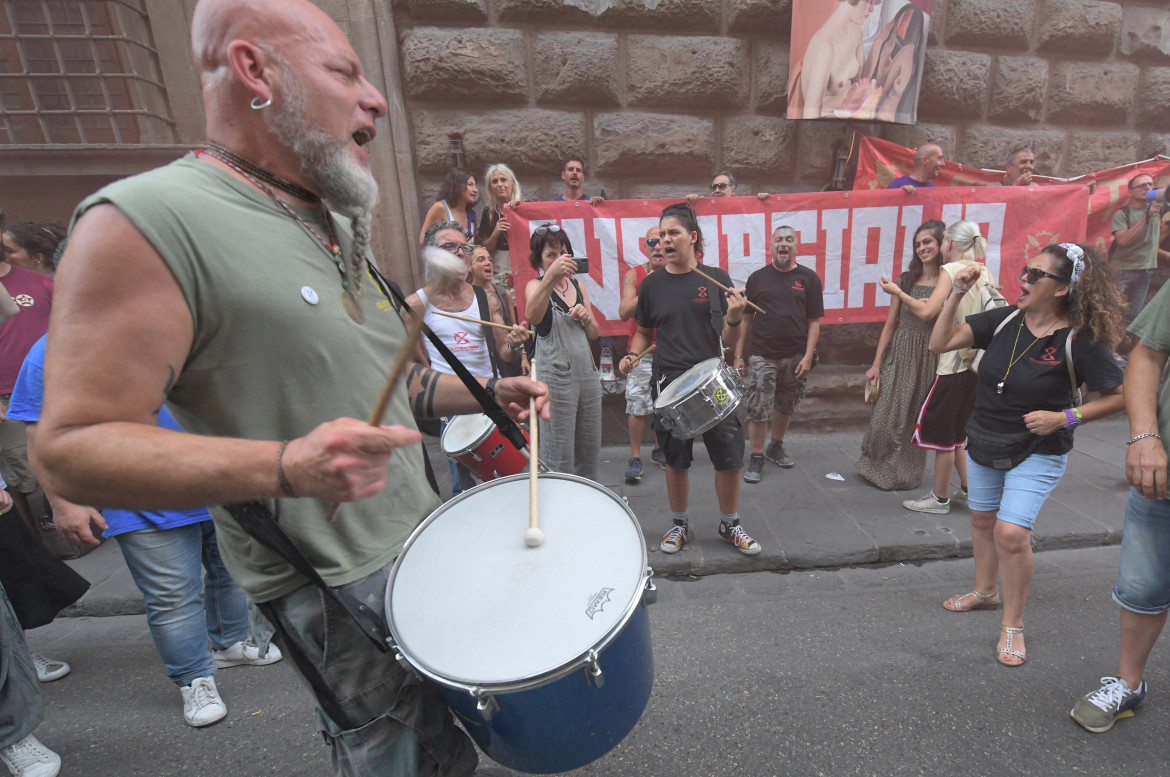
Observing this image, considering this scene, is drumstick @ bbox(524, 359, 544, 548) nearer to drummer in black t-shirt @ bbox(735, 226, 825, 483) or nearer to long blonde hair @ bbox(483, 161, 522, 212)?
drummer in black t-shirt @ bbox(735, 226, 825, 483)

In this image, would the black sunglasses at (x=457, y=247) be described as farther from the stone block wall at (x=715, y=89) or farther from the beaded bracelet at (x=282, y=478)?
the beaded bracelet at (x=282, y=478)

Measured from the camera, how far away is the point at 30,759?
209cm

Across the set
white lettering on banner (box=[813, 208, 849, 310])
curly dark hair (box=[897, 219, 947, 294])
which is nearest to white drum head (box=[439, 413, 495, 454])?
curly dark hair (box=[897, 219, 947, 294])

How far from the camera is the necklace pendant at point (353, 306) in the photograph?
1.19 meters

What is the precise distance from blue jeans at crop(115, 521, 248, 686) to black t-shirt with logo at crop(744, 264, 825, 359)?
3.71 metres

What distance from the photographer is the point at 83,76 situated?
4258 mm

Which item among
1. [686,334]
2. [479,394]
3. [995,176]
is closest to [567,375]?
[686,334]

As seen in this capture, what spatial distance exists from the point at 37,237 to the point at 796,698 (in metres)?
5.06

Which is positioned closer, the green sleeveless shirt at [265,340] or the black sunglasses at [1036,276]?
the green sleeveless shirt at [265,340]

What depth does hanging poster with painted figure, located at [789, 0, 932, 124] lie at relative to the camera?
4.66 metres

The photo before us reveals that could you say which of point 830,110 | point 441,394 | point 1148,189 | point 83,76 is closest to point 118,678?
point 441,394

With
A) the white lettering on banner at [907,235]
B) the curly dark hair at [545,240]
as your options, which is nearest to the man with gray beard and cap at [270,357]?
the curly dark hair at [545,240]

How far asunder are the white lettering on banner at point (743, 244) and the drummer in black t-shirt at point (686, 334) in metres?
1.49

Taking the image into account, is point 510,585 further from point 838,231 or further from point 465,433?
point 838,231
